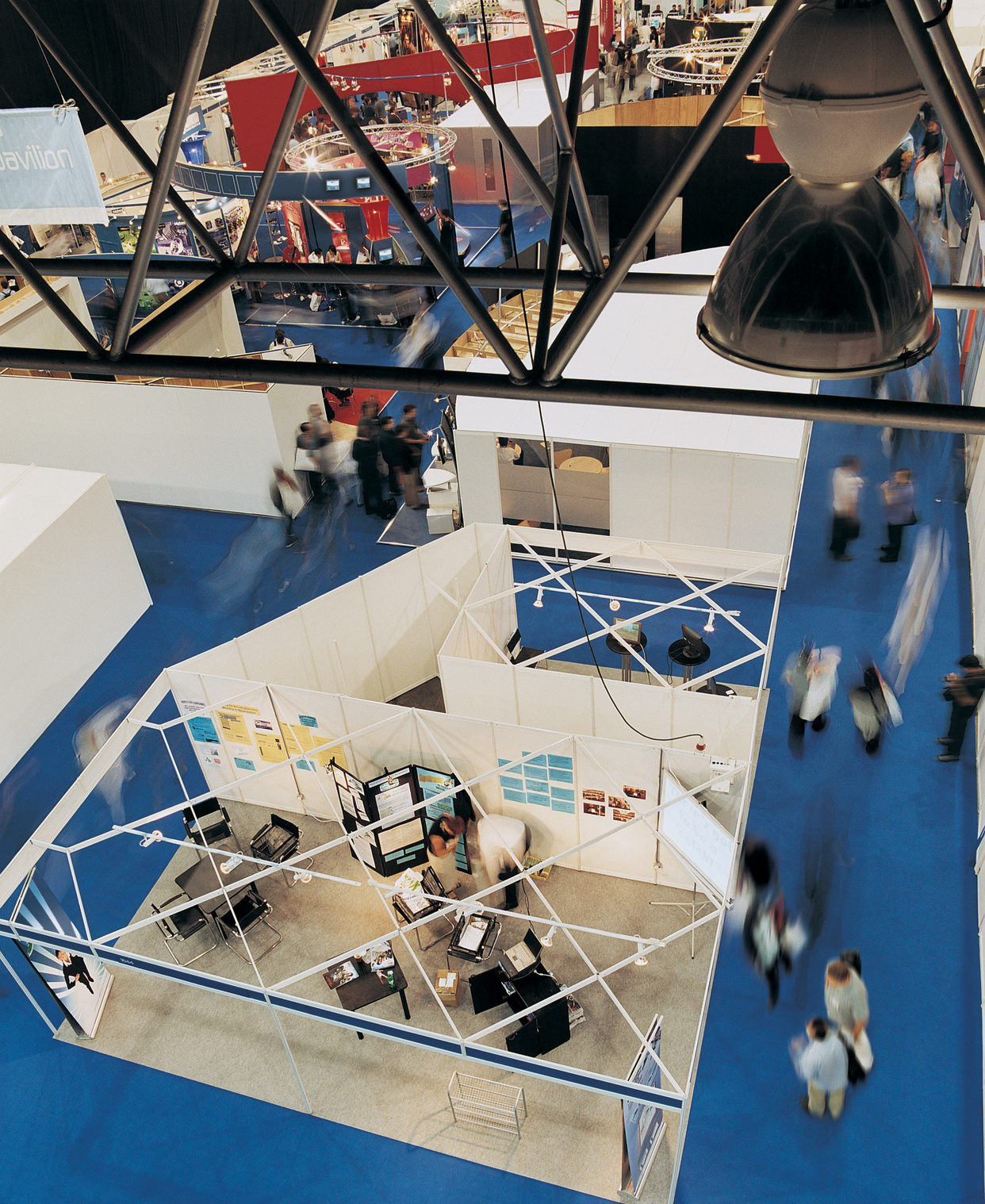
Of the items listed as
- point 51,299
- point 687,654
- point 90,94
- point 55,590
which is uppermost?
point 90,94

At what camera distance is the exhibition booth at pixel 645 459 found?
1005cm

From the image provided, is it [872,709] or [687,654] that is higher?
[687,654]

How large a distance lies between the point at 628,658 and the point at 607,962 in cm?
262

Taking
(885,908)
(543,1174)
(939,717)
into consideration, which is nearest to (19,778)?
(543,1174)

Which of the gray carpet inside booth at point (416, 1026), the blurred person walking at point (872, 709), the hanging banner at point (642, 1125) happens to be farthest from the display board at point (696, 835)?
the blurred person walking at point (872, 709)

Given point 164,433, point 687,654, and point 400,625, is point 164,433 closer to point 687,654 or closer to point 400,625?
point 400,625

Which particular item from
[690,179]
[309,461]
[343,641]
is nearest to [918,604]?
[343,641]

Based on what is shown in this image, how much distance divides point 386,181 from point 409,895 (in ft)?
19.0

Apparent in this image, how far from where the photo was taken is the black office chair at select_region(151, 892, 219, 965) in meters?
7.51

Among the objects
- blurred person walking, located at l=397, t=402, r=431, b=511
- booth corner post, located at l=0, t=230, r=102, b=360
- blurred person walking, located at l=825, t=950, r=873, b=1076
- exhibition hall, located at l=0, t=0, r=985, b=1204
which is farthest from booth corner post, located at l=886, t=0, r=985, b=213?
blurred person walking, located at l=397, t=402, r=431, b=511

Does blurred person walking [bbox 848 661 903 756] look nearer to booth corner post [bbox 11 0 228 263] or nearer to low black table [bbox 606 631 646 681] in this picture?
low black table [bbox 606 631 646 681]

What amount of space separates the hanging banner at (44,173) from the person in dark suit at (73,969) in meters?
4.67

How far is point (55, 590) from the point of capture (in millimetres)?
9875

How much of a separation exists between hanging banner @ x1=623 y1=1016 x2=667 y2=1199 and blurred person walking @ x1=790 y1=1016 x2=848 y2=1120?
3.48 ft
